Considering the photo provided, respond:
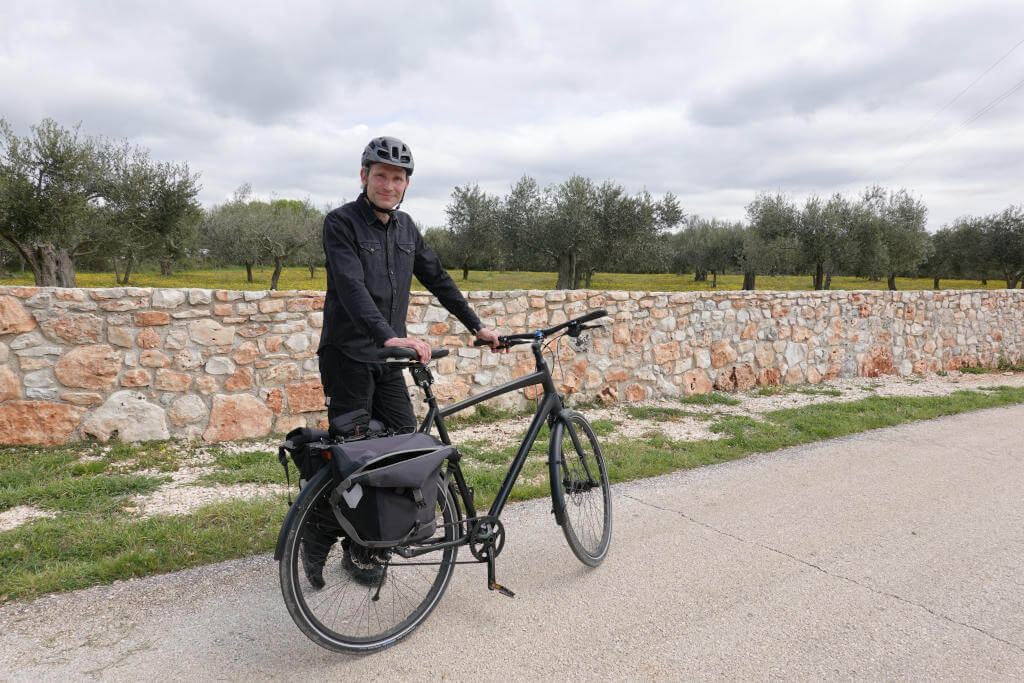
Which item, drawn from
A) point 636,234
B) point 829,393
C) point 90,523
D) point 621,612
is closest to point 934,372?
point 829,393

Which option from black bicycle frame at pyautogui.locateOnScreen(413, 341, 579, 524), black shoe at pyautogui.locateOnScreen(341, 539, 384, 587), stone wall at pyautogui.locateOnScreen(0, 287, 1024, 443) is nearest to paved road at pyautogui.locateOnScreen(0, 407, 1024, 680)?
black shoe at pyautogui.locateOnScreen(341, 539, 384, 587)

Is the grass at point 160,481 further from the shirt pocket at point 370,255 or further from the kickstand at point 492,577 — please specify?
the shirt pocket at point 370,255

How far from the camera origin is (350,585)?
252 cm

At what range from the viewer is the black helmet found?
276 centimetres

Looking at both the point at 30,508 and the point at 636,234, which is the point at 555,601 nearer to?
the point at 30,508

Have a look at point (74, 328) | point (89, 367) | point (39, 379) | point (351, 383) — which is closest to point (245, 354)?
point (89, 367)

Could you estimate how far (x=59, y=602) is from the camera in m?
2.74

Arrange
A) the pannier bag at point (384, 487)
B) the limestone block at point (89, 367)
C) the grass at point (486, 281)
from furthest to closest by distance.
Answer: the grass at point (486, 281)
the limestone block at point (89, 367)
the pannier bag at point (384, 487)

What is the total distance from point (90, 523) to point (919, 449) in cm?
666

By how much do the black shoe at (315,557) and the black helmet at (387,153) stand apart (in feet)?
5.34

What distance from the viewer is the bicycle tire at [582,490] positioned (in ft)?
10.2

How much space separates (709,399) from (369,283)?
635cm

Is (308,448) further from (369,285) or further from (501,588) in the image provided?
(501,588)

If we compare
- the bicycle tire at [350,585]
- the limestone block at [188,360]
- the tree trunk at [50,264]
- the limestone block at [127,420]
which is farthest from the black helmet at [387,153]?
the tree trunk at [50,264]
